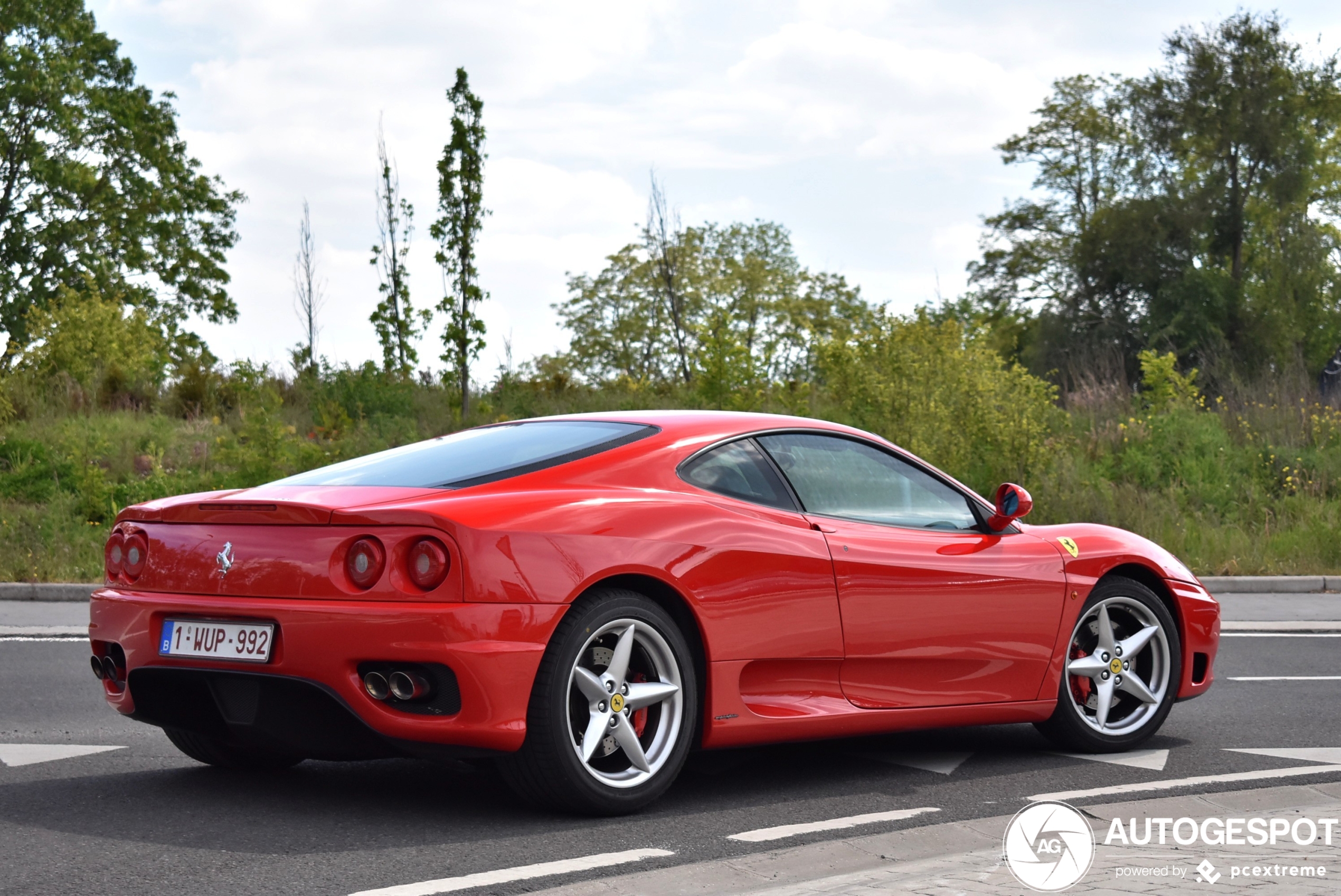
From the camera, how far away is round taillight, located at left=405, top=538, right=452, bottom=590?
14.6 feet

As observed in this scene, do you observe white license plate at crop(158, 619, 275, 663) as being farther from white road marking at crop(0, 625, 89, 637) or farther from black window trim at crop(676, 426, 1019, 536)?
white road marking at crop(0, 625, 89, 637)

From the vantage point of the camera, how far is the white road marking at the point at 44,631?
11016 mm

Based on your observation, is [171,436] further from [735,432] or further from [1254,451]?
[735,432]

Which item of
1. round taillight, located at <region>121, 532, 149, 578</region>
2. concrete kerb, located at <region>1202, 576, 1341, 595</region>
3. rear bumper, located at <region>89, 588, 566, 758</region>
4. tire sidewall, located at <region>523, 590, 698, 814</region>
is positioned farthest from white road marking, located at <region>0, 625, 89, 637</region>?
concrete kerb, located at <region>1202, 576, 1341, 595</region>

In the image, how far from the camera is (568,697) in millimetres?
4590

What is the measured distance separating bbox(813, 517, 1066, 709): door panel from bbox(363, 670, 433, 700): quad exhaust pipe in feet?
5.28

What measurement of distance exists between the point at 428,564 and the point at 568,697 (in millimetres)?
592

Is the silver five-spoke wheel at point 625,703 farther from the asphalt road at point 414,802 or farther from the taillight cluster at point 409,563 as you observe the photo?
the taillight cluster at point 409,563

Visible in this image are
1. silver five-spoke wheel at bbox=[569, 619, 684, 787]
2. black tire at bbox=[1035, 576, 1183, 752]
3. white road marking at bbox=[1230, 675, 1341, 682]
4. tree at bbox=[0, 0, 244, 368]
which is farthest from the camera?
tree at bbox=[0, 0, 244, 368]

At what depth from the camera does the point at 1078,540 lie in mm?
6395

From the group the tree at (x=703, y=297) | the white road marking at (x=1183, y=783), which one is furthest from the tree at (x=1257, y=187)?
the white road marking at (x=1183, y=783)

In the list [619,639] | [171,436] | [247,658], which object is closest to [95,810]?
[247,658]

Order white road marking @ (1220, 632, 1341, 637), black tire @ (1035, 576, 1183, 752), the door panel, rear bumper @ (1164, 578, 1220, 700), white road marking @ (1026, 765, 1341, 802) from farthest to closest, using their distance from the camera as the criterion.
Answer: white road marking @ (1220, 632, 1341, 637) → rear bumper @ (1164, 578, 1220, 700) → black tire @ (1035, 576, 1183, 752) → the door panel → white road marking @ (1026, 765, 1341, 802)

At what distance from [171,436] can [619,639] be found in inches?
649
